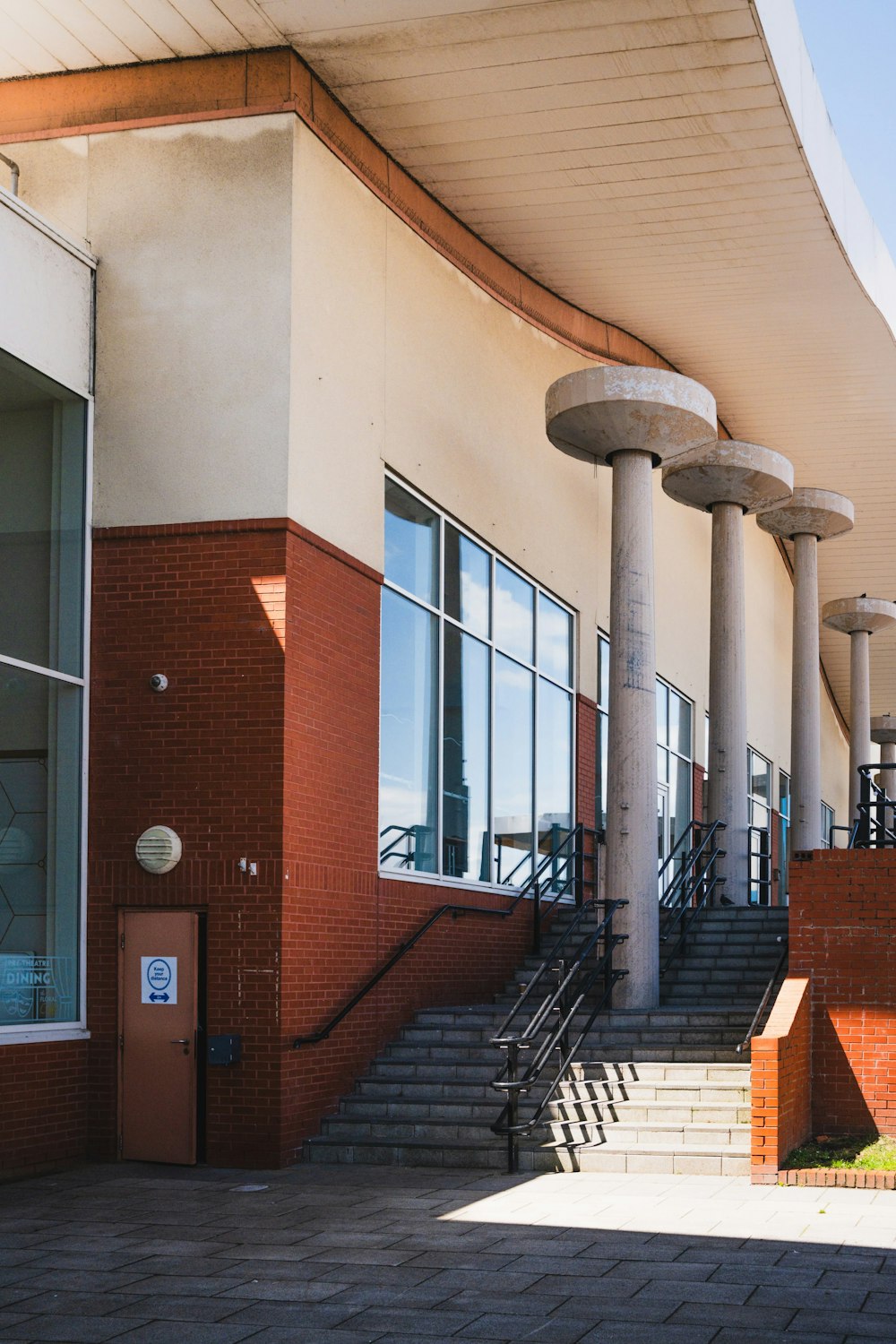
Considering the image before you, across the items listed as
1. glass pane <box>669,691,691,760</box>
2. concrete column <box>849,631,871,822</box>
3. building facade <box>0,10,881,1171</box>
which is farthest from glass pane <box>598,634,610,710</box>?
concrete column <box>849,631,871,822</box>

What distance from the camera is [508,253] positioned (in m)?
16.8

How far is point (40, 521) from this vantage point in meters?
12.1

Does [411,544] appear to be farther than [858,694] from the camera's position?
No

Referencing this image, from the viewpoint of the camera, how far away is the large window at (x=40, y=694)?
11211 mm

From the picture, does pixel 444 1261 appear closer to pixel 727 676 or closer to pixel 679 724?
pixel 727 676

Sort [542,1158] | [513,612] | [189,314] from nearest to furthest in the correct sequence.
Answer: [542,1158] → [189,314] → [513,612]

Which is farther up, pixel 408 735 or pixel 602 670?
pixel 602 670

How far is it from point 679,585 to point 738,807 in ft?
16.1

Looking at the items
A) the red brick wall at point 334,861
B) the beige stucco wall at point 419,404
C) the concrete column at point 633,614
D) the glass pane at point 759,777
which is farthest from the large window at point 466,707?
the glass pane at point 759,777

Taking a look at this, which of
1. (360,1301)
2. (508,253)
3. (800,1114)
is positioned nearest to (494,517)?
(508,253)

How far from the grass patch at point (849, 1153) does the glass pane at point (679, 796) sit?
12.4 metres

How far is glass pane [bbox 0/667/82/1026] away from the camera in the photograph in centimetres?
1109

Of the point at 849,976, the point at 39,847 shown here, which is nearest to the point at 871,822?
the point at 849,976

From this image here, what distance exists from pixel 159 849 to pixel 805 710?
1478 cm
